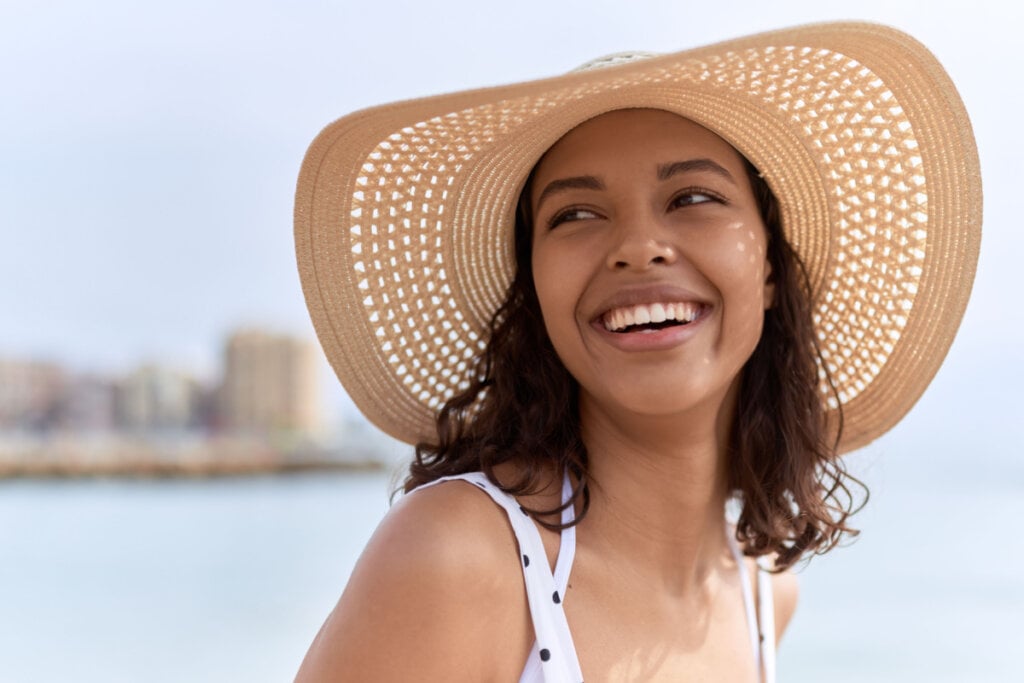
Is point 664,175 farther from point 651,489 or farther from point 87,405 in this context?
point 87,405

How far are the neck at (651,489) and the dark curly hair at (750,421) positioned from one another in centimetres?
5

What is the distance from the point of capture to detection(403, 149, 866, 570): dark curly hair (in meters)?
2.05

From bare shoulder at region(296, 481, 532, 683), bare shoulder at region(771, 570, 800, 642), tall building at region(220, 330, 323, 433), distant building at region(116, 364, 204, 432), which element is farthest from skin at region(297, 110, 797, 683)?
distant building at region(116, 364, 204, 432)

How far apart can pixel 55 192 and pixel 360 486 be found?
849 inches

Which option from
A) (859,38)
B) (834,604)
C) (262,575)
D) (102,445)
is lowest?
(102,445)

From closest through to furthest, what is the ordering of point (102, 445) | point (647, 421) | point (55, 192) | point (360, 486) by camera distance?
1. point (647, 421)
2. point (360, 486)
3. point (102, 445)
4. point (55, 192)

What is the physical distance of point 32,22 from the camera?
4366 centimetres

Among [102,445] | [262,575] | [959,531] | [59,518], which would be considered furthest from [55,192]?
[959,531]

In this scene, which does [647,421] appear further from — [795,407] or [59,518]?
[59,518]

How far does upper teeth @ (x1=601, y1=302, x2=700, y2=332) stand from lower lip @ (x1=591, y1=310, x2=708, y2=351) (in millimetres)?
13

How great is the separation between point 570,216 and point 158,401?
48.5m

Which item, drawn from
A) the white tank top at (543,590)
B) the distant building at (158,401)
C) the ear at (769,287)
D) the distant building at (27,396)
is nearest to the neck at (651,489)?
the white tank top at (543,590)

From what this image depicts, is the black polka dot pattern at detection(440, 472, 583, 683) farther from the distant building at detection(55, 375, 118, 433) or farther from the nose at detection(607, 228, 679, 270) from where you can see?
the distant building at detection(55, 375, 118, 433)

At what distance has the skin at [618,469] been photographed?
1633 millimetres
